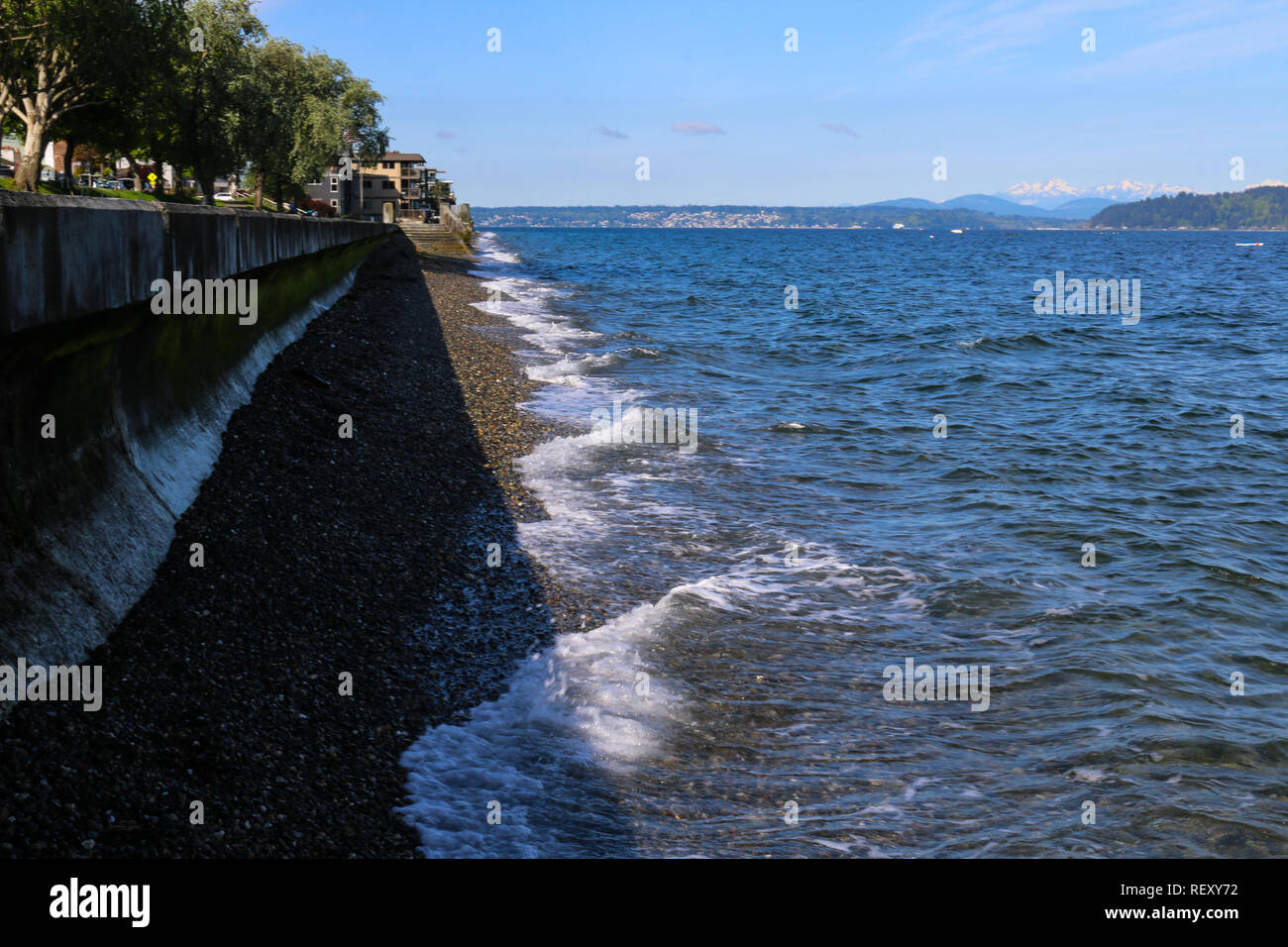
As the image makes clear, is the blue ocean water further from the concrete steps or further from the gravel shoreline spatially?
the concrete steps

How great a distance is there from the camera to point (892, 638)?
29.8 feet

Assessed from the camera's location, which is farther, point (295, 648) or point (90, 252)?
point (295, 648)

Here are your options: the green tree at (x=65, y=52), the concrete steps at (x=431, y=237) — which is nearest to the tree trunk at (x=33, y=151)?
the green tree at (x=65, y=52)

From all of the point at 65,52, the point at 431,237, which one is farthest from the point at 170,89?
the point at 431,237

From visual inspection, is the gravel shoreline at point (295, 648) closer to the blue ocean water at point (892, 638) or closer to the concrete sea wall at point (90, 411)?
the concrete sea wall at point (90, 411)

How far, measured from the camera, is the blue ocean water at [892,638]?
20.3 feet

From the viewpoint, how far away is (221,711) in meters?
5.62

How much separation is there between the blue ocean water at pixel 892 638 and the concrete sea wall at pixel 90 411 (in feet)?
7.37

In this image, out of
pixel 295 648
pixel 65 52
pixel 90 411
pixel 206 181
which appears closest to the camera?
pixel 90 411

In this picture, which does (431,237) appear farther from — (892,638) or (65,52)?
(892,638)

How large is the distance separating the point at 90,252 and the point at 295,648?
2850mm

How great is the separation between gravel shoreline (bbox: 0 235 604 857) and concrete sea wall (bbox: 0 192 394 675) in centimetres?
27

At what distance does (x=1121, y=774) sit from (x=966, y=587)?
12.3 ft

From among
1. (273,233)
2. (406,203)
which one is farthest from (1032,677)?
(406,203)
